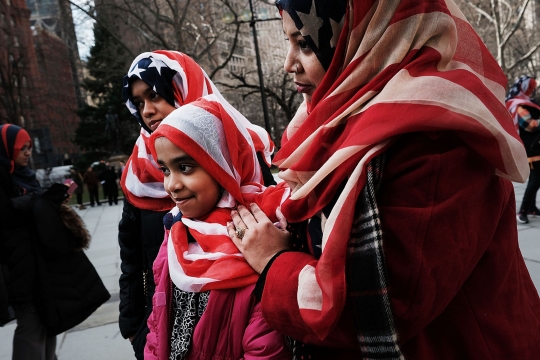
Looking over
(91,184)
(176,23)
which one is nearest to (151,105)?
(176,23)

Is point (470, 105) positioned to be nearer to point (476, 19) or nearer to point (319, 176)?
point (319, 176)

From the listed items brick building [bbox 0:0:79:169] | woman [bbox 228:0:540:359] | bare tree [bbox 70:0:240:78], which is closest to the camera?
woman [bbox 228:0:540:359]

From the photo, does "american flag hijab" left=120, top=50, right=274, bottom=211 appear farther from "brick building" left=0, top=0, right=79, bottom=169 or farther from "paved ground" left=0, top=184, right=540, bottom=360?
"brick building" left=0, top=0, right=79, bottom=169

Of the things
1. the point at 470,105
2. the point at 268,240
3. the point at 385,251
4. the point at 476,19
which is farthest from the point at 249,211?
the point at 476,19

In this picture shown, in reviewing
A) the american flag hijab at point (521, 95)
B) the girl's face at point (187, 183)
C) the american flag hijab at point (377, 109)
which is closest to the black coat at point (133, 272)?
the girl's face at point (187, 183)

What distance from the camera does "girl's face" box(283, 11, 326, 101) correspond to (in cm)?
123

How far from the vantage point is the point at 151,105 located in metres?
2.17

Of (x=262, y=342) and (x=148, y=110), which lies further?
(x=148, y=110)

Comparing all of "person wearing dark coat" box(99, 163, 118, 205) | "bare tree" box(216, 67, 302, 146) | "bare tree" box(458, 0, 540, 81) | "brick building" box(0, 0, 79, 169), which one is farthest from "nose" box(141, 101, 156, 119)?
"bare tree" box(216, 67, 302, 146)

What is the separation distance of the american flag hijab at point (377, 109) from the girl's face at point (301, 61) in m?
0.07

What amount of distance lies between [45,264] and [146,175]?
150 cm

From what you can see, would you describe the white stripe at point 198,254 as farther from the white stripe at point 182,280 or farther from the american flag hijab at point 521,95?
the american flag hijab at point 521,95

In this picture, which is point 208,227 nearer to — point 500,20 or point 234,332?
point 234,332

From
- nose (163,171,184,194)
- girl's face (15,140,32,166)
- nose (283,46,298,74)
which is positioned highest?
nose (283,46,298,74)
